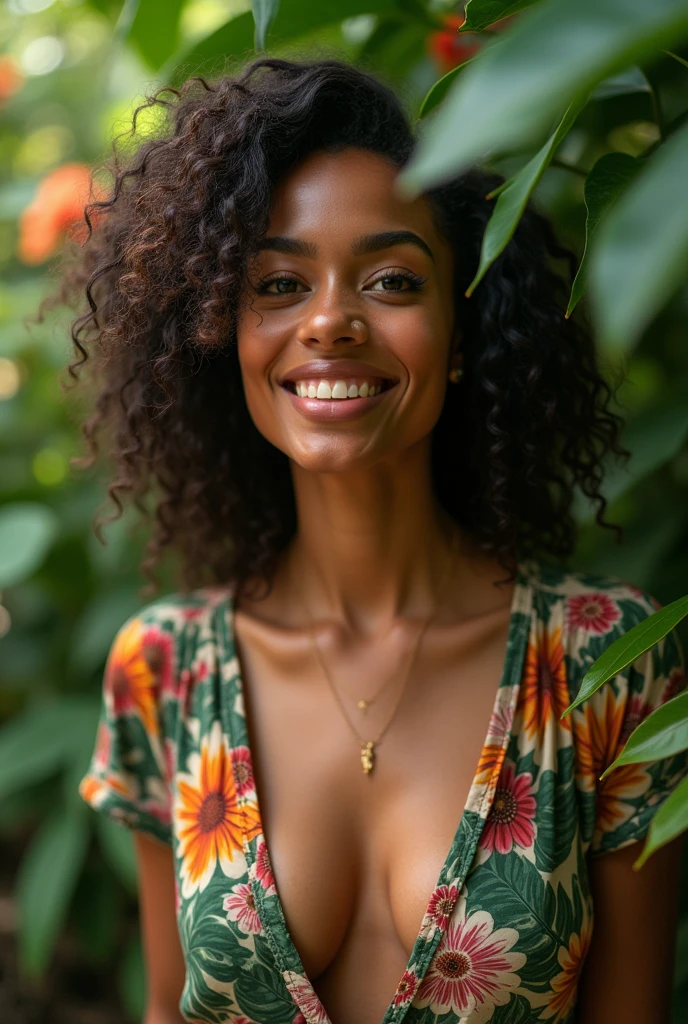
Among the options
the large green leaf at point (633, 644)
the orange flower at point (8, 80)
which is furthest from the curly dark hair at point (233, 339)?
the orange flower at point (8, 80)

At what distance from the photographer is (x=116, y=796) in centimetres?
122

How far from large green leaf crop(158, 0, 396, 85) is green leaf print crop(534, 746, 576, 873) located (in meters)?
0.84

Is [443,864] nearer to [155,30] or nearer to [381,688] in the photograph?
[381,688]

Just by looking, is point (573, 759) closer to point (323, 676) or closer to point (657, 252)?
point (323, 676)

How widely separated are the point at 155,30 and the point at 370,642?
2.46 feet

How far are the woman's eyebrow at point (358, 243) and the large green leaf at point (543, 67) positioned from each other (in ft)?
2.04

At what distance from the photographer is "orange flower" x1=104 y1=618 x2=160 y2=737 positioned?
121 centimetres

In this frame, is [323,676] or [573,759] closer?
[573,759]

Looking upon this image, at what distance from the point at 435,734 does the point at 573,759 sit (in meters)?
0.15

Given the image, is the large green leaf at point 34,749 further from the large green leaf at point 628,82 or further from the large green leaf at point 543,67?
the large green leaf at point 543,67

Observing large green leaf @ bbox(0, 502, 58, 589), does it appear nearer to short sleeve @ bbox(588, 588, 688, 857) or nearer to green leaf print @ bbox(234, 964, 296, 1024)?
green leaf print @ bbox(234, 964, 296, 1024)

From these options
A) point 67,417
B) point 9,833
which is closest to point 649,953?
point 67,417

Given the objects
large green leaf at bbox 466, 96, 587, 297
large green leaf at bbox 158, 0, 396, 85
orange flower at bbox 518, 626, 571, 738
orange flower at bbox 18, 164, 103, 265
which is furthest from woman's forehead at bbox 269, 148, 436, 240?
orange flower at bbox 18, 164, 103, 265

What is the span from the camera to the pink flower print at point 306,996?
0.99 metres
